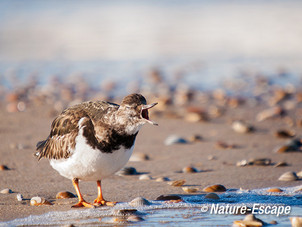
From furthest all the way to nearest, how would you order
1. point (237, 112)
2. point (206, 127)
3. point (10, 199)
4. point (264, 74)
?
point (264, 74) → point (237, 112) → point (206, 127) → point (10, 199)

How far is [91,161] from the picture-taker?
4117 mm

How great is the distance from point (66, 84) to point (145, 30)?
8076 millimetres

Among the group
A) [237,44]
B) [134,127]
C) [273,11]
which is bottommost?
[134,127]

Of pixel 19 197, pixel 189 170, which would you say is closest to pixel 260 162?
pixel 189 170

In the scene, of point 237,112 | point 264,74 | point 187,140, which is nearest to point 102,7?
point 264,74

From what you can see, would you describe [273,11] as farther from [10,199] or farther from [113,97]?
[10,199]

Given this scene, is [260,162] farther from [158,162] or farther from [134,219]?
[134,219]

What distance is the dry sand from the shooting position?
4832 mm

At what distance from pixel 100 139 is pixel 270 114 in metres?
5.06

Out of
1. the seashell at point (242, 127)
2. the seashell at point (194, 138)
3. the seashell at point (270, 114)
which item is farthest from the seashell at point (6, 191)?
the seashell at point (270, 114)

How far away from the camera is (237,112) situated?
904cm

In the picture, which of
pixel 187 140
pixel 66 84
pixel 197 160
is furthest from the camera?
pixel 66 84

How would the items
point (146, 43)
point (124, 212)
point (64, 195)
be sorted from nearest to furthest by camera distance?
point (124, 212) < point (64, 195) < point (146, 43)

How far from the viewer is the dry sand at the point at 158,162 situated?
483 centimetres
